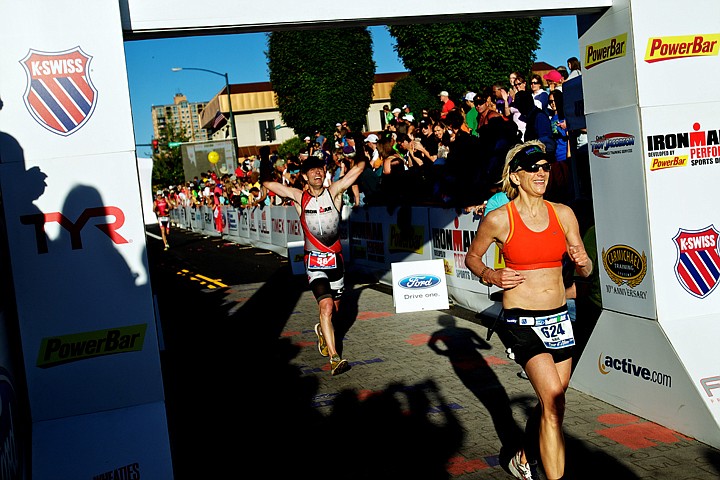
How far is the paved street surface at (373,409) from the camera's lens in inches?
223

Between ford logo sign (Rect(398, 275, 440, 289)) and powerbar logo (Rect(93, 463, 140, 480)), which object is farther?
ford logo sign (Rect(398, 275, 440, 289))

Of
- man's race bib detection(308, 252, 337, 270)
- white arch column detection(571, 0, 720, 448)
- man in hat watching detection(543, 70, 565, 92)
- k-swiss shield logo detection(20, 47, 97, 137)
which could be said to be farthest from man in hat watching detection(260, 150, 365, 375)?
man in hat watching detection(543, 70, 565, 92)

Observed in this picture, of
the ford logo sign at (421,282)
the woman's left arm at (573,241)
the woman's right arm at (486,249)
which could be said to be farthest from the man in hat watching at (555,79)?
the woman's right arm at (486,249)

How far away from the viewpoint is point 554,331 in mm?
5074

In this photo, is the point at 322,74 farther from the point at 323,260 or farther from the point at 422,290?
the point at 323,260

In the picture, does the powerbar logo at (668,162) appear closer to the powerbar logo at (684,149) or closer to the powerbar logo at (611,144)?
the powerbar logo at (684,149)

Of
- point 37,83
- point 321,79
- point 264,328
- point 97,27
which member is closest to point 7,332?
point 37,83

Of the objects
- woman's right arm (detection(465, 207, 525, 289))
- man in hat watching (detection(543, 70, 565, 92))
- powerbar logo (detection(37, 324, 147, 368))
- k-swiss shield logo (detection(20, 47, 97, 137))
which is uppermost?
man in hat watching (detection(543, 70, 565, 92))

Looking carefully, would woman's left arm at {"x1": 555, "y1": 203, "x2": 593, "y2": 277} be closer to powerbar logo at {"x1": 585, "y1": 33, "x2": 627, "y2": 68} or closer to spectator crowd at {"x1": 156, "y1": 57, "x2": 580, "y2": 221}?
powerbar logo at {"x1": 585, "y1": 33, "x2": 627, "y2": 68}

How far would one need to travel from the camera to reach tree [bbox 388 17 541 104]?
39.5 metres

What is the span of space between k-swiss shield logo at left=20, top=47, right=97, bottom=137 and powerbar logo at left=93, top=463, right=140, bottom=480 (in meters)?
2.21

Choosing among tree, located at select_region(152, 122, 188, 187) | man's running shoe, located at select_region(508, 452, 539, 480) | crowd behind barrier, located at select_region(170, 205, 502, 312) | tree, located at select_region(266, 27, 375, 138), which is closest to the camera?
man's running shoe, located at select_region(508, 452, 539, 480)

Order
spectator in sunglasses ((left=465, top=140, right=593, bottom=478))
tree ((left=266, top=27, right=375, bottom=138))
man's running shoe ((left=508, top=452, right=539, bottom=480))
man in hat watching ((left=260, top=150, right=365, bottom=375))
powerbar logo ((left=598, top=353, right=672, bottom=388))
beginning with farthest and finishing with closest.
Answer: tree ((left=266, top=27, right=375, bottom=138)) < man in hat watching ((left=260, top=150, right=365, bottom=375)) < powerbar logo ((left=598, top=353, right=672, bottom=388)) < man's running shoe ((left=508, top=452, right=539, bottom=480)) < spectator in sunglasses ((left=465, top=140, right=593, bottom=478))

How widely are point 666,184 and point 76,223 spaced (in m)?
4.41
